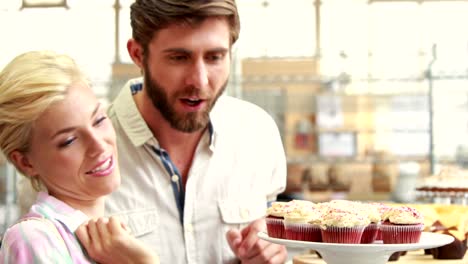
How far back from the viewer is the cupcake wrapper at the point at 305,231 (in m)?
1.73

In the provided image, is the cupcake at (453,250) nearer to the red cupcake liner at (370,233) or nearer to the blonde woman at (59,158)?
the red cupcake liner at (370,233)

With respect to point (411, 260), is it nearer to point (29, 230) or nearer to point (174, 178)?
point (174, 178)

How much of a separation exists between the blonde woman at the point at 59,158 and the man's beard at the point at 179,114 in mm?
599

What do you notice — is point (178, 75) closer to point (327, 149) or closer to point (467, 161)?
point (467, 161)

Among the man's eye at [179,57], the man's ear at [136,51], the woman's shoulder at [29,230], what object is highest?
the man's ear at [136,51]

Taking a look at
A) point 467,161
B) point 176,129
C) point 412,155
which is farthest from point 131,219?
point 412,155

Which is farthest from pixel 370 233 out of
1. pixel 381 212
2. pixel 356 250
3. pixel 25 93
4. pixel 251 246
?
pixel 25 93

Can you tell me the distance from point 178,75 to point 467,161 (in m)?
3.26

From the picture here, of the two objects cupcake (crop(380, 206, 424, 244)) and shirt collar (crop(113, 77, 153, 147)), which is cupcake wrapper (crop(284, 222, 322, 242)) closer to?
cupcake (crop(380, 206, 424, 244))

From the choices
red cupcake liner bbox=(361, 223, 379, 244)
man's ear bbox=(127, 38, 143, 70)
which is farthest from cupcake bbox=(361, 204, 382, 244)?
man's ear bbox=(127, 38, 143, 70)

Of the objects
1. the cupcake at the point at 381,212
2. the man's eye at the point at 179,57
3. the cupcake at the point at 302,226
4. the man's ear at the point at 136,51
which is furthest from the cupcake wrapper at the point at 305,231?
the man's ear at the point at 136,51

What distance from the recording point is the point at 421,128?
17.2ft

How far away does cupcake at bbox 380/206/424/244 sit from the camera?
5.53ft

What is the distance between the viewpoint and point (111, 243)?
1311mm
